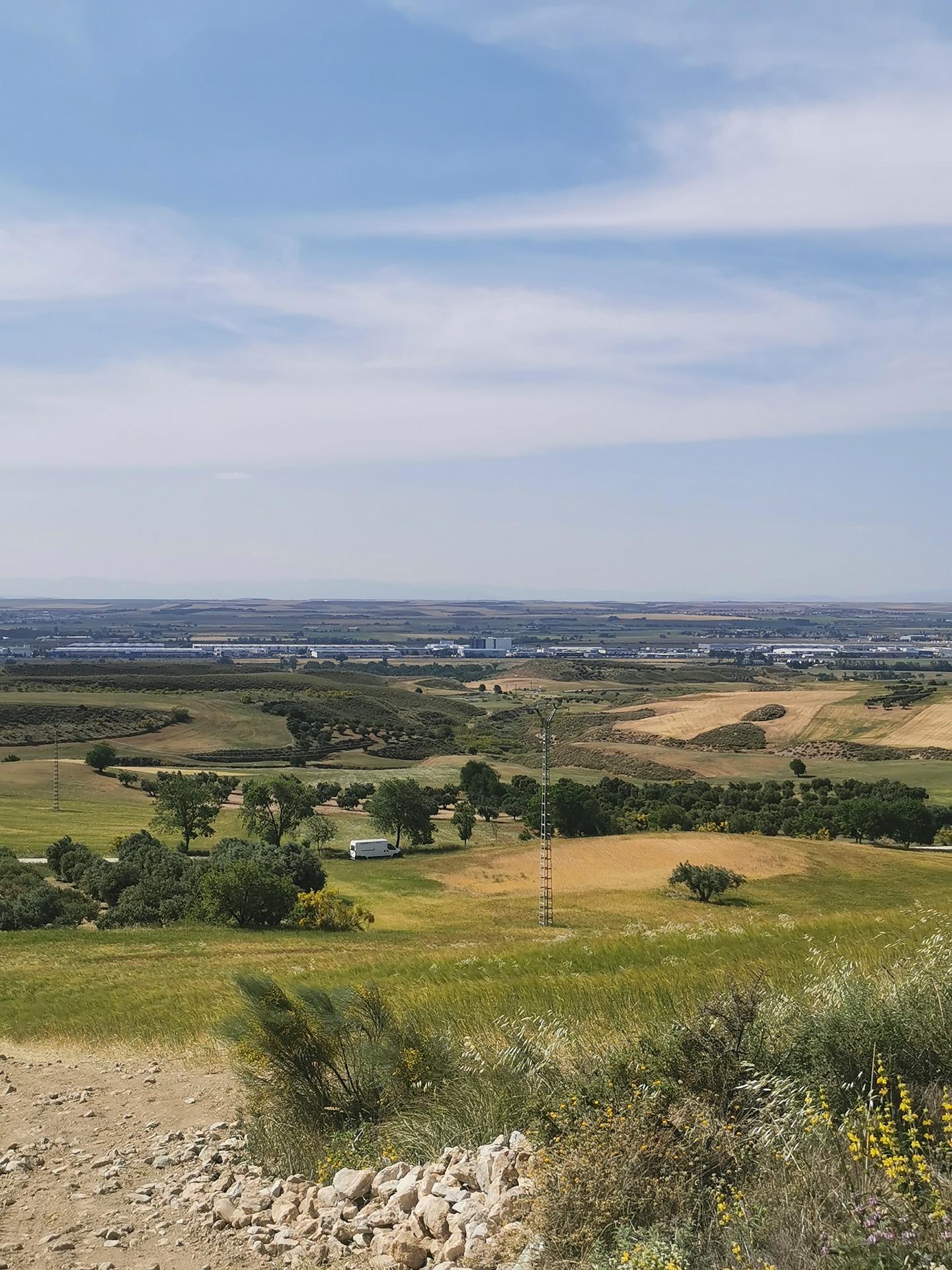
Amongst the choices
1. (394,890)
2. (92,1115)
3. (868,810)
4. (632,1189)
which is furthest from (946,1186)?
(868,810)

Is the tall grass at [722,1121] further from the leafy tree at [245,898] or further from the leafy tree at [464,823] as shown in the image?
the leafy tree at [464,823]

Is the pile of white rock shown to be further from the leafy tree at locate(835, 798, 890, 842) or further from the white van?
the leafy tree at locate(835, 798, 890, 842)

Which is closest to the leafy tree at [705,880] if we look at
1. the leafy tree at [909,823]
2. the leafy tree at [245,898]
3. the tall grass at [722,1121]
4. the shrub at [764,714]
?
the leafy tree at [245,898]

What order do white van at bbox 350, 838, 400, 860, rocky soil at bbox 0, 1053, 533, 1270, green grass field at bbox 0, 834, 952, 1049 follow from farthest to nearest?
white van at bbox 350, 838, 400, 860 → green grass field at bbox 0, 834, 952, 1049 → rocky soil at bbox 0, 1053, 533, 1270

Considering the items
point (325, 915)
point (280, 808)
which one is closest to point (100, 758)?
point (280, 808)

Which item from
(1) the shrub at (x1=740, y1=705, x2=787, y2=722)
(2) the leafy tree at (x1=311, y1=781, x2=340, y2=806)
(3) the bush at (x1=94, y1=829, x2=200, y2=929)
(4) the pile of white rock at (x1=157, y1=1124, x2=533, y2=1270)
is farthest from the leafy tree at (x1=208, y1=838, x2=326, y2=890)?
(1) the shrub at (x1=740, y1=705, x2=787, y2=722)
